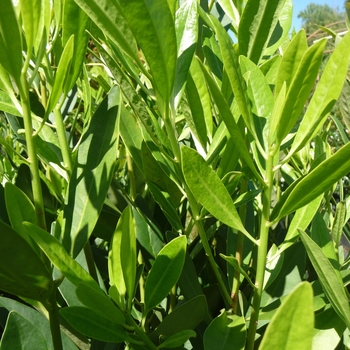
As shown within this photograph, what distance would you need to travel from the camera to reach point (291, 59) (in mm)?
442

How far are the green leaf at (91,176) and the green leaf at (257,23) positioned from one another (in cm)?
16

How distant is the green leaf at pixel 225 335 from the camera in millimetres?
474

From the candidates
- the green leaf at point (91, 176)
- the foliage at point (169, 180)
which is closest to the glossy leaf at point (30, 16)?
the foliage at point (169, 180)

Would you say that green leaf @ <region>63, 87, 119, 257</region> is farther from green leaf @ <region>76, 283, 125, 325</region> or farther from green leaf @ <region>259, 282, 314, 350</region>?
green leaf @ <region>259, 282, 314, 350</region>

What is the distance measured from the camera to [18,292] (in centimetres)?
46

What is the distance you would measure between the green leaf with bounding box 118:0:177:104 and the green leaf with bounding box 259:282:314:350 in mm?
228

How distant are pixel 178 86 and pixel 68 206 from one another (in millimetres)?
179

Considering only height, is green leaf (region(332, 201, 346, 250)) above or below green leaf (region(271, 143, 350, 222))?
below

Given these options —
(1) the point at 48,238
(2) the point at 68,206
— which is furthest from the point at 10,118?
(1) the point at 48,238

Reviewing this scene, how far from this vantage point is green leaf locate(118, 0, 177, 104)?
0.36m

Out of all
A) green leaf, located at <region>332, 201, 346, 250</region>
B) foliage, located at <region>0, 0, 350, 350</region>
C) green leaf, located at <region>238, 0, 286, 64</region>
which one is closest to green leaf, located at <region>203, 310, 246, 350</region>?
foliage, located at <region>0, 0, 350, 350</region>

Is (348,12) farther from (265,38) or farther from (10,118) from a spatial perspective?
(10,118)

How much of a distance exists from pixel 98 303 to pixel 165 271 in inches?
3.5

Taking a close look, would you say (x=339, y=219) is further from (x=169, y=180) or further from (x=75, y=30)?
(x=75, y=30)
